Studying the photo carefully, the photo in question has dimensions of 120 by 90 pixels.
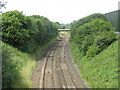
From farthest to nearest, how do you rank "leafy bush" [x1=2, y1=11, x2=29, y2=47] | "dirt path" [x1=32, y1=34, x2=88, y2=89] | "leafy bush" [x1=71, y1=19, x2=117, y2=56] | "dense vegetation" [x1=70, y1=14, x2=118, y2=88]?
"leafy bush" [x1=2, y1=11, x2=29, y2=47]
"leafy bush" [x1=71, y1=19, x2=117, y2=56]
"dirt path" [x1=32, y1=34, x2=88, y2=89]
"dense vegetation" [x1=70, y1=14, x2=118, y2=88]

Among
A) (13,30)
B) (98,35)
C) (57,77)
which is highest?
(13,30)

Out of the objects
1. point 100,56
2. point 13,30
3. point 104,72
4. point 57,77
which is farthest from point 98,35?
point 13,30

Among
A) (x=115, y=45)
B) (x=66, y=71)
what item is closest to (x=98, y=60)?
(x=115, y=45)

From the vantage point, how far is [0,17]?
73.2 ft

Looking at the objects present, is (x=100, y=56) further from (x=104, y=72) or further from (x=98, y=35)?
(x=98, y=35)

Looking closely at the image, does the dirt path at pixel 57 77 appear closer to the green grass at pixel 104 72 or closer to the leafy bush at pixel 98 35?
the green grass at pixel 104 72

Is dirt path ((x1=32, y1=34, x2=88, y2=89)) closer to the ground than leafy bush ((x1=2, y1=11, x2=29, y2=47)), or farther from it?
closer to the ground

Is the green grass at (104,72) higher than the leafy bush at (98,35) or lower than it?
lower

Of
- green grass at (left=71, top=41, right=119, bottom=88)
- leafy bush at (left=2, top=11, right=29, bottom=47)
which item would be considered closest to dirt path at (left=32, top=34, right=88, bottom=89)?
green grass at (left=71, top=41, right=119, bottom=88)

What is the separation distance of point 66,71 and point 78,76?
212 centimetres

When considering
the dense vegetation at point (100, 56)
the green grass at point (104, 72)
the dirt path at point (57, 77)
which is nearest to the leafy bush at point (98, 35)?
the dense vegetation at point (100, 56)

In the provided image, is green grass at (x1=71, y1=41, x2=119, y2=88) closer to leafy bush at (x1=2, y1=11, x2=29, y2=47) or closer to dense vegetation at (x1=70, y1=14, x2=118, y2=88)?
dense vegetation at (x1=70, y1=14, x2=118, y2=88)

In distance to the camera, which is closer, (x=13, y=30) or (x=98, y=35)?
(x=98, y=35)

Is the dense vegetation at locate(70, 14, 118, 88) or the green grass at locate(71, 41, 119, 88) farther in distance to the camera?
the dense vegetation at locate(70, 14, 118, 88)
